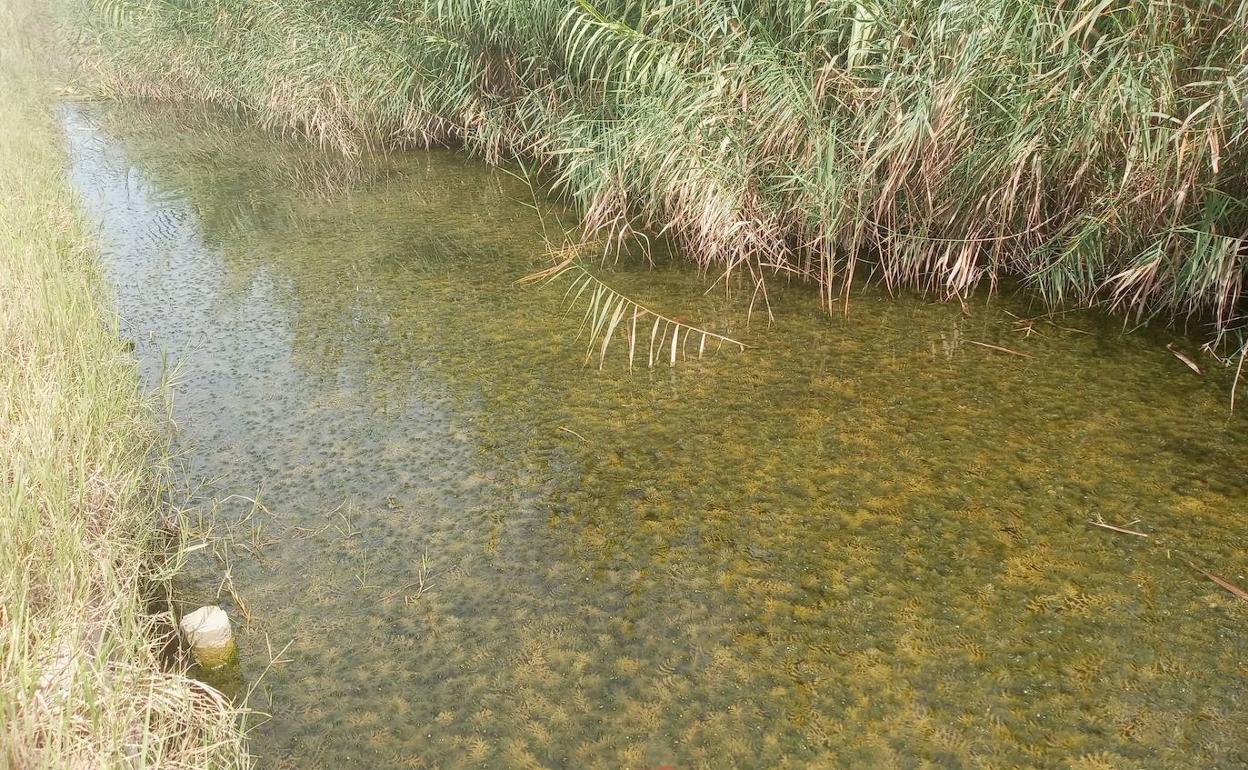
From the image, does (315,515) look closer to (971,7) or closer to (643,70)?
(643,70)

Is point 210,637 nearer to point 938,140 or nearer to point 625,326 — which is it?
point 625,326

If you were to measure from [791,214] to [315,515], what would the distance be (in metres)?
2.08

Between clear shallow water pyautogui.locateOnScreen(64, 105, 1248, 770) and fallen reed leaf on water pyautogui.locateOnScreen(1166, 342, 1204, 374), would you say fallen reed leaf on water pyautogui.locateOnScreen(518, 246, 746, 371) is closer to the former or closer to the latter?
clear shallow water pyautogui.locateOnScreen(64, 105, 1248, 770)

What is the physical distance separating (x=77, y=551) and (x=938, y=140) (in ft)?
8.48

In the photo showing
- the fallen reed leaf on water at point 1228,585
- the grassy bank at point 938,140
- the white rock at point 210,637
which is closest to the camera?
the white rock at point 210,637

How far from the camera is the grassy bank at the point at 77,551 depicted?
3.98 feet

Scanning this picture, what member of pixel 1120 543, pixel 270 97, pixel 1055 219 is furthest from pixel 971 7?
pixel 270 97

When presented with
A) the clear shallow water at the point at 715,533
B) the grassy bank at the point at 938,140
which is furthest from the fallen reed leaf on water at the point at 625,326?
the grassy bank at the point at 938,140

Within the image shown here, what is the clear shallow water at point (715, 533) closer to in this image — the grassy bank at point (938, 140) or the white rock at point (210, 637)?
the white rock at point (210, 637)

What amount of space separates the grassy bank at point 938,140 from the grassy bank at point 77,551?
193cm

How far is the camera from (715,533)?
78.1 inches

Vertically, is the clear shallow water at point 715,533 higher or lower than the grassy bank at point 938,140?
lower

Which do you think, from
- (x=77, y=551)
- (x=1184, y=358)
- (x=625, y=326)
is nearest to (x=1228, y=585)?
(x=1184, y=358)

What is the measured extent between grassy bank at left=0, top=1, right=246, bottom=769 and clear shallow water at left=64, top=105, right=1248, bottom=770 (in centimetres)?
15
